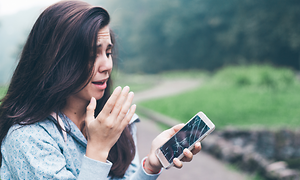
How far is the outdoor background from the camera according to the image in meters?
7.16

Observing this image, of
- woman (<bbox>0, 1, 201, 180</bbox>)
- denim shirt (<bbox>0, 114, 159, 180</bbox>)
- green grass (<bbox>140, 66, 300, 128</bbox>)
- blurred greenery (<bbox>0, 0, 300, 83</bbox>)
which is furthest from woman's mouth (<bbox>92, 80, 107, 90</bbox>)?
blurred greenery (<bbox>0, 0, 300, 83</bbox>)

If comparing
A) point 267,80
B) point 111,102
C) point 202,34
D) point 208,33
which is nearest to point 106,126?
point 111,102

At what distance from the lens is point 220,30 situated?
2720cm

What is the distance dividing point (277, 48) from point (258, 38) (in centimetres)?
163

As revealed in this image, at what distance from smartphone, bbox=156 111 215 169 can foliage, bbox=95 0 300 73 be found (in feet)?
43.4

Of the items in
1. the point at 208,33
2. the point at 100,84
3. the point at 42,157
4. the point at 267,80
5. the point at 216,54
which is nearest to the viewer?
the point at 42,157

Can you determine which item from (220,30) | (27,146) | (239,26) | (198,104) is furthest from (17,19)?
(27,146)

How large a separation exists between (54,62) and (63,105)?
0.26 metres

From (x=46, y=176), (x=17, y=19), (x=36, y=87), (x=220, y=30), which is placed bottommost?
(x=17, y=19)

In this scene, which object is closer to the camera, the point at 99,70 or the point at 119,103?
the point at 119,103

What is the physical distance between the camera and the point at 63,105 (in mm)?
1384

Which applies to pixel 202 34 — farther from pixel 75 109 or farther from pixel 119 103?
pixel 119 103

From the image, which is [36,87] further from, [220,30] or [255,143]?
[220,30]

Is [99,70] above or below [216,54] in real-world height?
above
